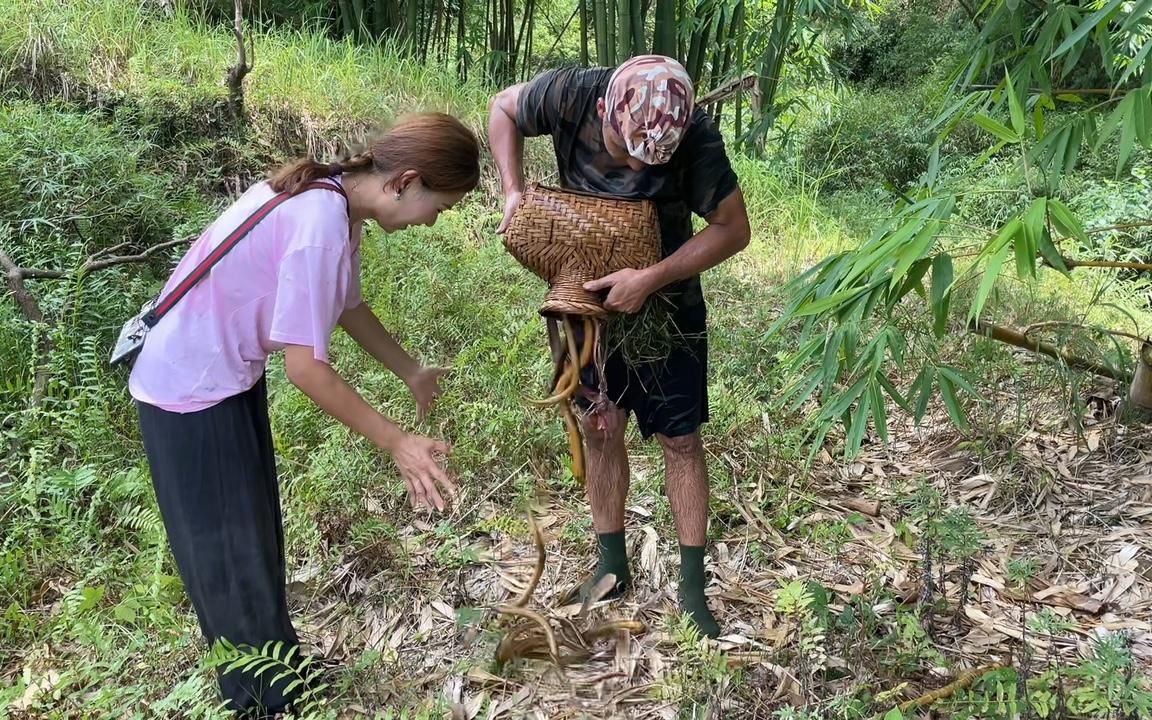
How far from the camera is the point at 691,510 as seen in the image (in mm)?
2152

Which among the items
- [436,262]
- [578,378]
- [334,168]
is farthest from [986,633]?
[436,262]

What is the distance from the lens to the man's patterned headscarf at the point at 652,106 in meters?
1.72

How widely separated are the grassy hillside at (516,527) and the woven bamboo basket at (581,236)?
0.83 meters

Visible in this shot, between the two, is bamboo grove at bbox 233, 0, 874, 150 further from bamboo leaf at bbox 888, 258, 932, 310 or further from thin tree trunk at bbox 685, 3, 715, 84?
bamboo leaf at bbox 888, 258, 932, 310

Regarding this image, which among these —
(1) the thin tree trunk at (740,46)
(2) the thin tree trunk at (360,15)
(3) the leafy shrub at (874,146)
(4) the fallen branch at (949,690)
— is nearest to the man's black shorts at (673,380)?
(4) the fallen branch at (949,690)

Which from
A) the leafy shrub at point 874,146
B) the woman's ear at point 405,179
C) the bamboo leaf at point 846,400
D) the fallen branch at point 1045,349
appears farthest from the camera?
the leafy shrub at point 874,146

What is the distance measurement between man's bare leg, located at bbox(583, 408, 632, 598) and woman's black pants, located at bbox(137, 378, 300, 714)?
2.73 feet

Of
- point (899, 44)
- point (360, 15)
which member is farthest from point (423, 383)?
point (899, 44)

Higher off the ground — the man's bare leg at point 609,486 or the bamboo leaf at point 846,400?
the bamboo leaf at point 846,400

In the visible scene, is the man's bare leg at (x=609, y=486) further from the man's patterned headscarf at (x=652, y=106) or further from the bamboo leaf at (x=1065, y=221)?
the bamboo leaf at (x=1065, y=221)

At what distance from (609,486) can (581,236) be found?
77 centimetres

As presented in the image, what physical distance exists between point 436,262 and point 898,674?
2.65 m

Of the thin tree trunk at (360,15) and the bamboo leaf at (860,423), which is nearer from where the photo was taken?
the bamboo leaf at (860,423)

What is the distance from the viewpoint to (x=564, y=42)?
8.08m
